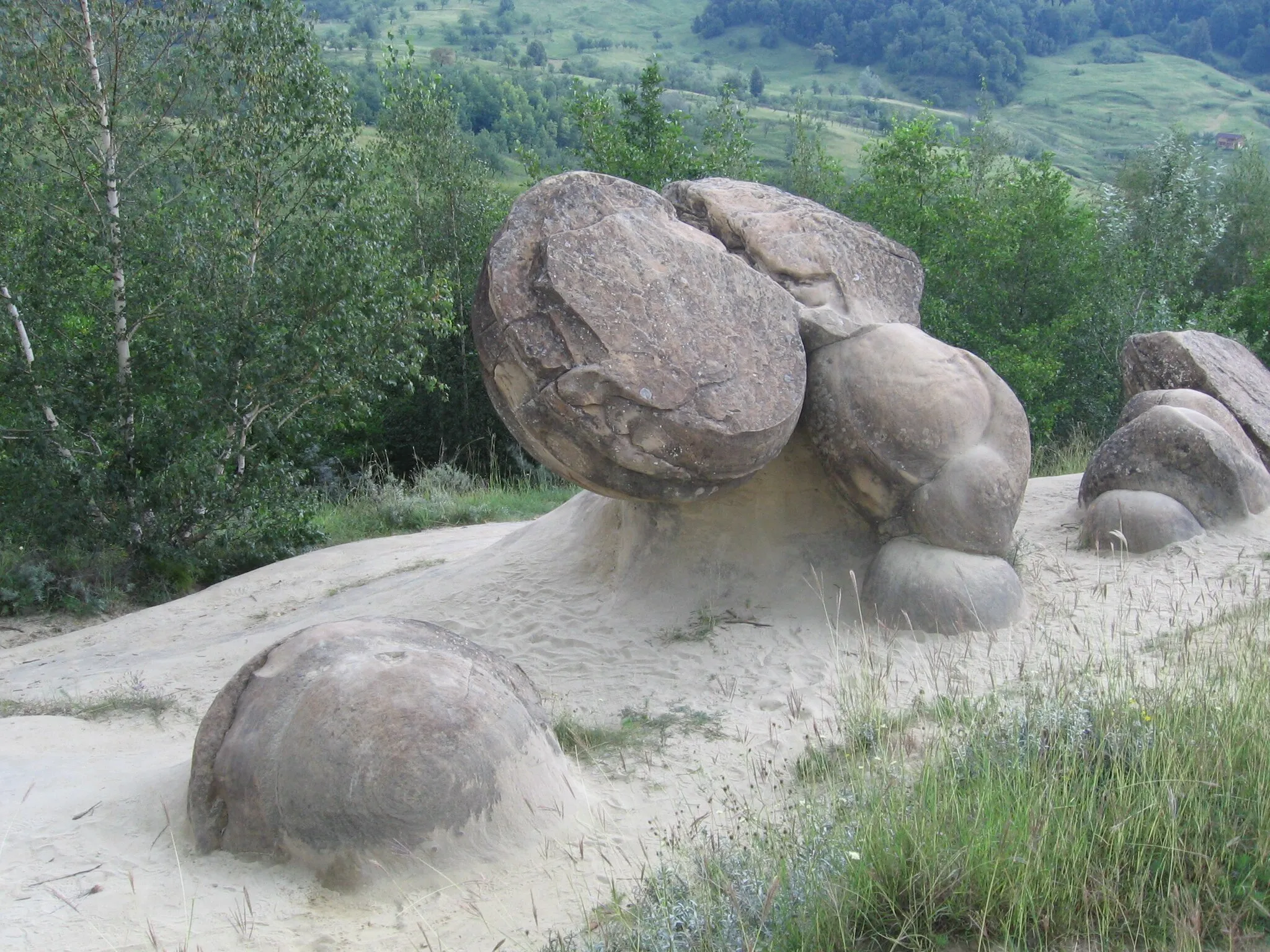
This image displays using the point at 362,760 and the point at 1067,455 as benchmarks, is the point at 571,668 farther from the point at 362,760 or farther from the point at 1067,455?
the point at 1067,455

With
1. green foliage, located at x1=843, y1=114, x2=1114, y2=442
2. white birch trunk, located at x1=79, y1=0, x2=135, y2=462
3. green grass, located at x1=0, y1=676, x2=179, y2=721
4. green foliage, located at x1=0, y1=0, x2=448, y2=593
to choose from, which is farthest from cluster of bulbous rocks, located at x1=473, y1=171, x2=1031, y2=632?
green foliage, located at x1=843, y1=114, x2=1114, y2=442

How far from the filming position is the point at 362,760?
379cm

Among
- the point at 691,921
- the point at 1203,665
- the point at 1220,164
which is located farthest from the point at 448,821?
the point at 1220,164

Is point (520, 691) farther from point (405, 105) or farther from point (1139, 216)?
point (1139, 216)

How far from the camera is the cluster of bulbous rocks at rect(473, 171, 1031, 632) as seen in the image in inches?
203

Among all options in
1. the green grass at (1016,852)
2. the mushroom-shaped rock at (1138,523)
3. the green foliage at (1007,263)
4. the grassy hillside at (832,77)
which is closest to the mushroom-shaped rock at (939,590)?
the mushroom-shaped rock at (1138,523)

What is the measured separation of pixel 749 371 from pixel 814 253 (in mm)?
1171

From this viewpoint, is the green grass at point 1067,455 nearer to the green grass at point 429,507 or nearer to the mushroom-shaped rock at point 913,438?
the mushroom-shaped rock at point 913,438

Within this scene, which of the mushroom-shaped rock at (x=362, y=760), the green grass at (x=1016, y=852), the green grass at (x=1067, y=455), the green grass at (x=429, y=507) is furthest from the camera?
the green grass at (x=1067, y=455)

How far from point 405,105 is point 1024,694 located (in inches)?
599

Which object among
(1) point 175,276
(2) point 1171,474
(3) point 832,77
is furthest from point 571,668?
(3) point 832,77

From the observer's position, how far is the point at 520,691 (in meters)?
4.43

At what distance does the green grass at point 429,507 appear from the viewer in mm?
11164

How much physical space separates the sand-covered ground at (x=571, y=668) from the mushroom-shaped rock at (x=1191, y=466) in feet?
0.68
